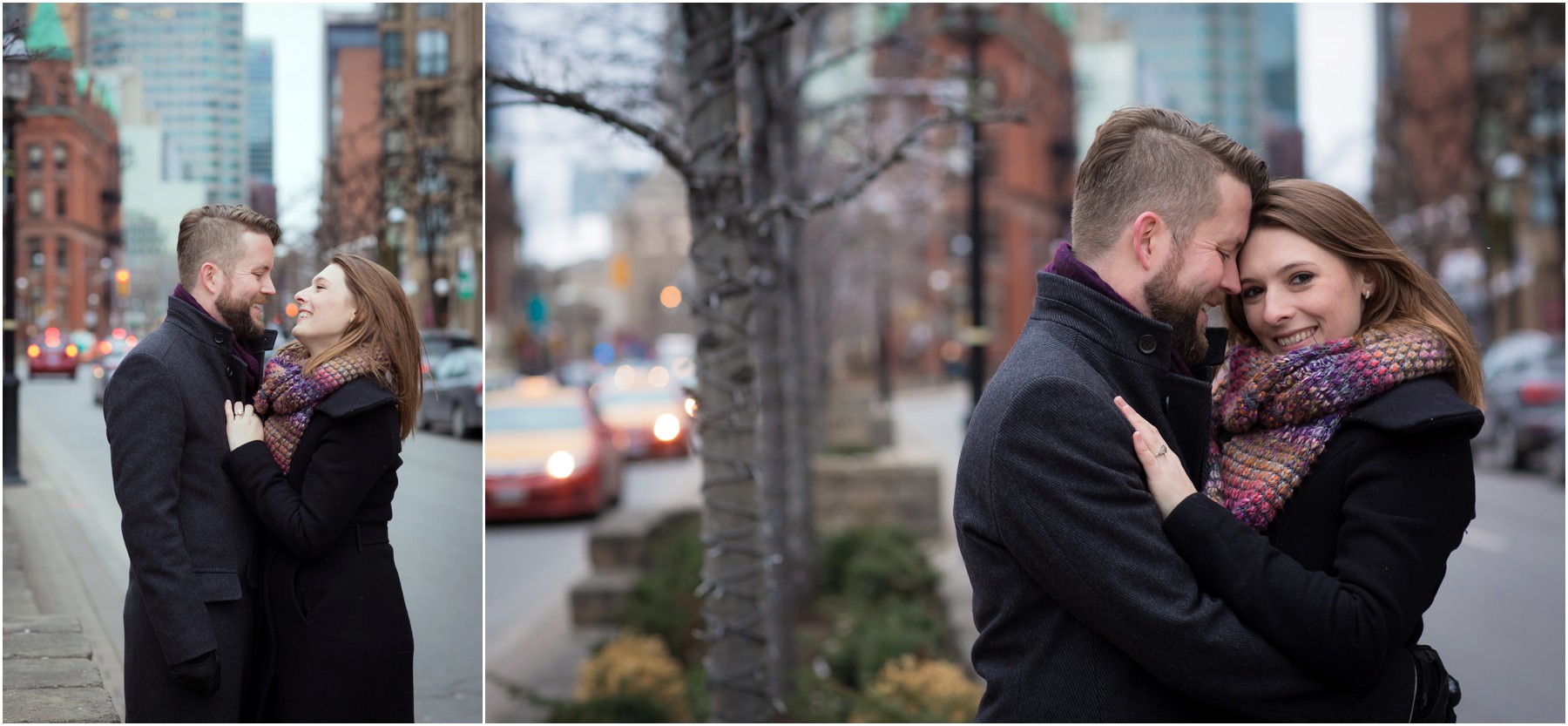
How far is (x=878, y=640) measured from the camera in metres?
7.50

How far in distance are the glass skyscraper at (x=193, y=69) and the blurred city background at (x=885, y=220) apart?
2.64 ft

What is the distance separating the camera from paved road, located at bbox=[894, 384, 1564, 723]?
7340 mm

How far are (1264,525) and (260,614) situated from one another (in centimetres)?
233

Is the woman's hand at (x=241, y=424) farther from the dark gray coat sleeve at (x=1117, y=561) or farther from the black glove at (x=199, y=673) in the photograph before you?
the dark gray coat sleeve at (x=1117, y=561)

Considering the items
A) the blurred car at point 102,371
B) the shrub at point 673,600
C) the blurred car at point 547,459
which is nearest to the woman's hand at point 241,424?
the blurred car at point 102,371

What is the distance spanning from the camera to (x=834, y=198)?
4633 millimetres

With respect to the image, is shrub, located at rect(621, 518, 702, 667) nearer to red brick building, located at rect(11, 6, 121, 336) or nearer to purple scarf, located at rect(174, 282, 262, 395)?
red brick building, located at rect(11, 6, 121, 336)

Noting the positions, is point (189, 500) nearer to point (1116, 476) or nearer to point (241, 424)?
point (241, 424)

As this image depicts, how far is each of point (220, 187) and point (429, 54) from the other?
76cm

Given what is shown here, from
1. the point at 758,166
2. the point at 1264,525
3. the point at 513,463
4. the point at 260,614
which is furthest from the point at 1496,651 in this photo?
the point at 513,463

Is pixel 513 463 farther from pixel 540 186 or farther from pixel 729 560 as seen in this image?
pixel 729 560

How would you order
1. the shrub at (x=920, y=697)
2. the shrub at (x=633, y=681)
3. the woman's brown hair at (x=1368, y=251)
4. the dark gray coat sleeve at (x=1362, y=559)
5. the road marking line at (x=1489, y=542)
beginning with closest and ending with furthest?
the dark gray coat sleeve at (x=1362, y=559)
the woman's brown hair at (x=1368, y=251)
the shrub at (x=920, y=697)
the shrub at (x=633, y=681)
the road marking line at (x=1489, y=542)

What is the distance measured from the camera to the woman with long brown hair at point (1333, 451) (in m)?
2.15

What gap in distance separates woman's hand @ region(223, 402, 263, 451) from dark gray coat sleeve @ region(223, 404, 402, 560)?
28 millimetres
